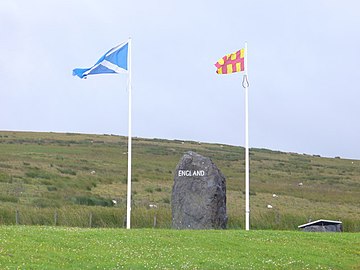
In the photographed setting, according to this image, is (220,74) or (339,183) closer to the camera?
(220,74)

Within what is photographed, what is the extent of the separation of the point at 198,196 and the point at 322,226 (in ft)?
18.1

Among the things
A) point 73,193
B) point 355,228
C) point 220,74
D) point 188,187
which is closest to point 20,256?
point 188,187

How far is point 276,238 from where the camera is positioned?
26906 mm

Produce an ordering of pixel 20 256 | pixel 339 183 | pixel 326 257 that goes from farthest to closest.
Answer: pixel 339 183
pixel 326 257
pixel 20 256

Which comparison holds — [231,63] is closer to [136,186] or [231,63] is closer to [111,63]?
[111,63]

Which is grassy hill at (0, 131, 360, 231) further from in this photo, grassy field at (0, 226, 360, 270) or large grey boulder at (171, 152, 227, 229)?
grassy field at (0, 226, 360, 270)

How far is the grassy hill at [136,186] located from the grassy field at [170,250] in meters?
9.07

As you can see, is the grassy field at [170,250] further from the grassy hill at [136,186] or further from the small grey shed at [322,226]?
the grassy hill at [136,186]

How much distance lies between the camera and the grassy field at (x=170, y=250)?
20734 mm

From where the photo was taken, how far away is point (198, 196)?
30922 millimetres

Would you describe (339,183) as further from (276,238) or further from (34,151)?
(276,238)

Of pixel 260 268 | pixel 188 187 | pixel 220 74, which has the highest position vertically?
pixel 220 74

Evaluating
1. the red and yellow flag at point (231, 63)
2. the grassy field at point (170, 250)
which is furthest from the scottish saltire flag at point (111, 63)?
the grassy field at point (170, 250)

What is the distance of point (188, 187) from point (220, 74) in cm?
543
